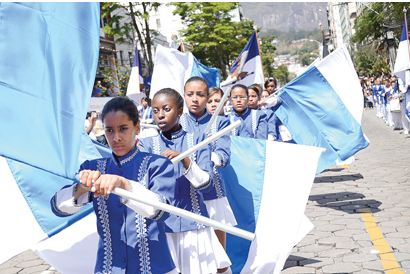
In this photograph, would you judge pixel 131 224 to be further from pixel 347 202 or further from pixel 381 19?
pixel 381 19

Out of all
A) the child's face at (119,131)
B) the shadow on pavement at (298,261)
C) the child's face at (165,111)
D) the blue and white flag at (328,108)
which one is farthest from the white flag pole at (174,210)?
the blue and white flag at (328,108)

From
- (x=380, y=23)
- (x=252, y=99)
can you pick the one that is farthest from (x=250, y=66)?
(x=380, y=23)

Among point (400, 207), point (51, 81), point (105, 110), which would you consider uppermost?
point (51, 81)

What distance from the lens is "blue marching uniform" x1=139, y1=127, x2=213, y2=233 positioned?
3277 millimetres

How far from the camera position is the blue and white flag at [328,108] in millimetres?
7004

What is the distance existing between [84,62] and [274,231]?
9.15 ft

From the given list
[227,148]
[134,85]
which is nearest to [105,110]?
[227,148]

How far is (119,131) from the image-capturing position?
255cm

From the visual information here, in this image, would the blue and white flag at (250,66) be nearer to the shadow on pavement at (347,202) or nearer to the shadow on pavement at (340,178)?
the shadow on pavement at (340,178)

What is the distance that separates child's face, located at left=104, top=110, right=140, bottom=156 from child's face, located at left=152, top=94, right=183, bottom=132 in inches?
34.2

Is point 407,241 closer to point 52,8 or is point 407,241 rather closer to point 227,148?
point 227,148

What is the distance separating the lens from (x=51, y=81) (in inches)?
85.9

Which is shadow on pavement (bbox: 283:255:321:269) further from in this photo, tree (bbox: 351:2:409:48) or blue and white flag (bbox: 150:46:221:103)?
tree (bbox: 351:2:409:48)

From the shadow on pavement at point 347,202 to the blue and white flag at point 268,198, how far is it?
2204 millimetres
